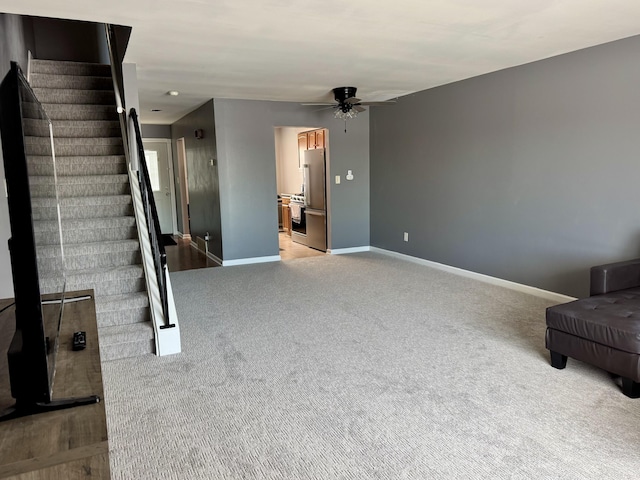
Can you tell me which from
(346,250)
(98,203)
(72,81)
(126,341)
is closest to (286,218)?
(346,250)

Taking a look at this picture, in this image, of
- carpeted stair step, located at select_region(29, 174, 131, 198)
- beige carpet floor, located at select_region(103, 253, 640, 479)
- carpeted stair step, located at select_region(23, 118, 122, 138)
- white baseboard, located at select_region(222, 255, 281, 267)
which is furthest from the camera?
white baseboard, located at select_region(222, 255, 281, 267)

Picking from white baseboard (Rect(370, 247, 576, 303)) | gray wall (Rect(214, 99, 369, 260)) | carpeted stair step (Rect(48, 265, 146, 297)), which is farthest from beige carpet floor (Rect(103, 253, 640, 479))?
gray wall (Rect(214, 99, 369, 260))

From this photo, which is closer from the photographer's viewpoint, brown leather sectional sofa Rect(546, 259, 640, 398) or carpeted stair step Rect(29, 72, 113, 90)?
brown leather sectional sofa Rect(546, 259, 640, 398)

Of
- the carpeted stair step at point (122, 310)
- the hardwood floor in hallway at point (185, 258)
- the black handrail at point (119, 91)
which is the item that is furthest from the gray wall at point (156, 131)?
the carpeted stair step at point (122, 310)

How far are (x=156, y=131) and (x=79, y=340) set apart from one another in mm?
8329

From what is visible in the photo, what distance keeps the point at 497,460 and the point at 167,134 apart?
877 cm

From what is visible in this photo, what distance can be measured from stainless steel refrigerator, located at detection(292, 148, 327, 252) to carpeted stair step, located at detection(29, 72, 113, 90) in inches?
124

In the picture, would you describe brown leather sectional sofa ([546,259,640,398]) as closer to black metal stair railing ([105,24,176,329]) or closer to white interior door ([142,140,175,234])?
black metal stair railing ([105,24,176,329])

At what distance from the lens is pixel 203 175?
23.0 feet

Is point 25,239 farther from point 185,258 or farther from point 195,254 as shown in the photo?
point 195,254

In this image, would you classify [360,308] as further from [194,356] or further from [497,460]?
[497,460]

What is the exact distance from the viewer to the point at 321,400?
2.49 meters

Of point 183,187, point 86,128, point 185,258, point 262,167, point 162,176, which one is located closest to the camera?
point 86,128

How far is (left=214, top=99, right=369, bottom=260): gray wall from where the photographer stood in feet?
20.4
